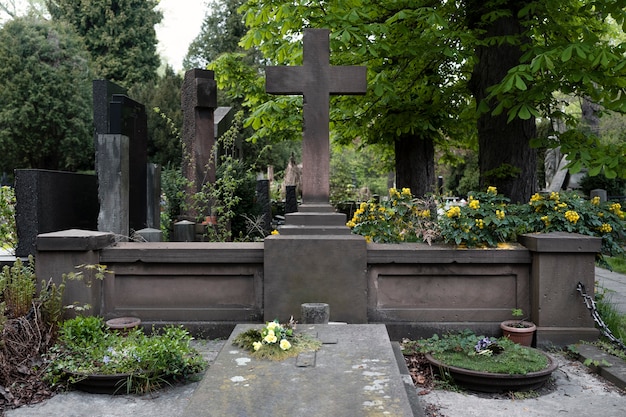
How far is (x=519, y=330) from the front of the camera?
5617 millimetres

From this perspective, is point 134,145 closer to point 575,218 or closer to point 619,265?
point 575,218

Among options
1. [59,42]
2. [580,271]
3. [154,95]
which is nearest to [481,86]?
[580,271]

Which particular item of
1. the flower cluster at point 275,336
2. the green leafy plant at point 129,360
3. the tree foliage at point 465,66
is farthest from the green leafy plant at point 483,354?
the tree foliage at point 465,66

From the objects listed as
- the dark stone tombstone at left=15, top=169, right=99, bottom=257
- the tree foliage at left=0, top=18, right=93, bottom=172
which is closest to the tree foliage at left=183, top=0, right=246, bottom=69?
the tree foliage at left=0, top=18, right=93, bottom=172

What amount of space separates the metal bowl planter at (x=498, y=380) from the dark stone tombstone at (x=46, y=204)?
5.24 m

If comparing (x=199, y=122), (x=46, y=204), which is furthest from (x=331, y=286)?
(x=199, y=122)

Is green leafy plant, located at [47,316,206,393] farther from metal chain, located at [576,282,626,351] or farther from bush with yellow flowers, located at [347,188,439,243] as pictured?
metal chain, located at [576,282,626,351]

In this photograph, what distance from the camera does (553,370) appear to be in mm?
4711

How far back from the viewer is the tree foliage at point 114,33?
3281cm

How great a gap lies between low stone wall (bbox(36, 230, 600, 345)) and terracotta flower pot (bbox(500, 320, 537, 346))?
0.44ft

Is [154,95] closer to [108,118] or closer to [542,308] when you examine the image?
[108,118]

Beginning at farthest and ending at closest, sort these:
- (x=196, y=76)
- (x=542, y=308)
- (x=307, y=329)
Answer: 1. (x=196, y=76)
2. (x=542, y=308)
3. (x=307, y=329)

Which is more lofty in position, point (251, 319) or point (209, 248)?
point (209, 248)

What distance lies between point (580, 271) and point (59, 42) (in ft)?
102
